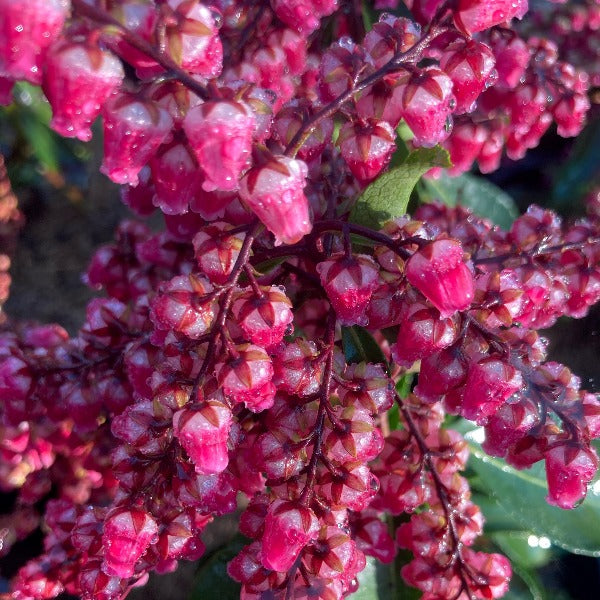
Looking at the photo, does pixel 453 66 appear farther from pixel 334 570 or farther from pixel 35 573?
pixel 35 573

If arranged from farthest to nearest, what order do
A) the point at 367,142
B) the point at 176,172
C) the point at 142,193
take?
the point at 142,193, the point at 367,142, the point at 176,172

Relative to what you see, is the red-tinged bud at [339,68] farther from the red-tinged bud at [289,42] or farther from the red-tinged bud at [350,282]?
the red-tinged bud at [350,282]

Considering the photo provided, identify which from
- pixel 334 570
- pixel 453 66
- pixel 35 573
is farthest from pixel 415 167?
pixel 35 573

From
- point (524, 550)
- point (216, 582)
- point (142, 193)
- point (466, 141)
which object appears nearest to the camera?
point (142, 193)

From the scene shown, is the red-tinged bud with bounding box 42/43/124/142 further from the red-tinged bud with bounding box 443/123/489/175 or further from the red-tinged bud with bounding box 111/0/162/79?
the red-tinged bud with bounding box 443/123/489/175

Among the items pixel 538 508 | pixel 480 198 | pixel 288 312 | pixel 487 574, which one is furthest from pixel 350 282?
pixel 480 198

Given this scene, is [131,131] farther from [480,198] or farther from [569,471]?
[480,198]
